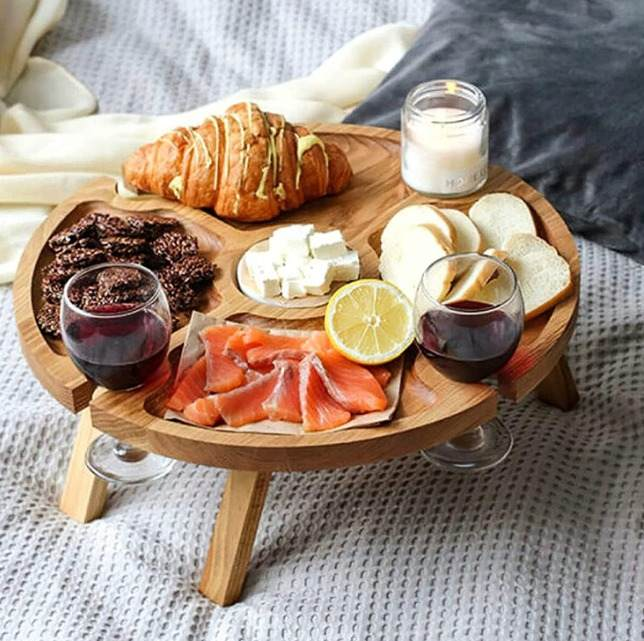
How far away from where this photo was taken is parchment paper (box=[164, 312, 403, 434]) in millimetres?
1485

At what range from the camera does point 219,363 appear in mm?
1568

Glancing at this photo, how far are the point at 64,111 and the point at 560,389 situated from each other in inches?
43.3

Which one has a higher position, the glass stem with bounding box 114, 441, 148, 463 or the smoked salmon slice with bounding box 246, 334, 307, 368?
the smoked salmon slice with bounding box 246, 334, 307, 368

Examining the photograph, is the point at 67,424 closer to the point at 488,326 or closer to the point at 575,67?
the point at 488,326

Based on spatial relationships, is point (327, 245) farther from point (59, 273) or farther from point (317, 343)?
point (59, 273)

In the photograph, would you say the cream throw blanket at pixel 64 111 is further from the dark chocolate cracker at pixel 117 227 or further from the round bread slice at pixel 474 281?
the round bread slice at pixel 474 281

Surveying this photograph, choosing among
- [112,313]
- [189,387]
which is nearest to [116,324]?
[112,313]

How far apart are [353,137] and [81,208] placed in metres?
0.44

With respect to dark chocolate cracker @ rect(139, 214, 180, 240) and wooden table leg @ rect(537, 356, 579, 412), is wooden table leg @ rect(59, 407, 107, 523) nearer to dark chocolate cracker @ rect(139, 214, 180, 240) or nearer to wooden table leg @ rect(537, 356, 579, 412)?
dark chocolate cracker @ rect(139, 214, 180, 240)

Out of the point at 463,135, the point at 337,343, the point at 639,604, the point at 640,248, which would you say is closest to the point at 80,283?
the point at 337,343

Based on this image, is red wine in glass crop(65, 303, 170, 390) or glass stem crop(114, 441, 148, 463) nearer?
red wine in glass crop(65, 303, 170, 390)

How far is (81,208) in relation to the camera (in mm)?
1876

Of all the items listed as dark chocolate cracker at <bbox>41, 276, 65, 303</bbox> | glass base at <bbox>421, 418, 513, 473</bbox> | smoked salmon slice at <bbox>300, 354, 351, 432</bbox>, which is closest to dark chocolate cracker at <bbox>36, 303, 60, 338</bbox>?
dark chocolate cracker at <bbox>41, 276, 65, 303</bbox>

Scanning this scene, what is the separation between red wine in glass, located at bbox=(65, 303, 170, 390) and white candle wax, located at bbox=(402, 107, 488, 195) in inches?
21.1
